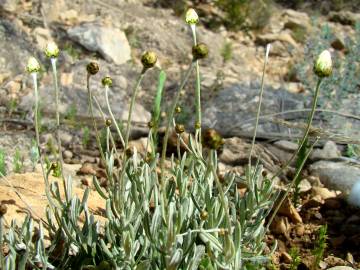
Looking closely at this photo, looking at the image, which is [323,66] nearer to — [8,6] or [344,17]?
[8,6]

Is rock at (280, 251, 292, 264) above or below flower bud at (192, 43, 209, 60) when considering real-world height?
below

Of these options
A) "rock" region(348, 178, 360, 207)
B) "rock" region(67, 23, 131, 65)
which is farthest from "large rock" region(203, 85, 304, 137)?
"rock" region(348, 178, 360, 207)

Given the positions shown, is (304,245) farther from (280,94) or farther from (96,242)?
(280,94)

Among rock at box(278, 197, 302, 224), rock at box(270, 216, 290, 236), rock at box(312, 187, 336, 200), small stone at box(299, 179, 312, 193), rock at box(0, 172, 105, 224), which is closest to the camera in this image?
rock at box(0, 172, 105, 224)

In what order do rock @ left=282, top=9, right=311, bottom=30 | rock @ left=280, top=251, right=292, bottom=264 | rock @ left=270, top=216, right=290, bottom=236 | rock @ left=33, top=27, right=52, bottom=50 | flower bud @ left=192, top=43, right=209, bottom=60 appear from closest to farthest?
flower bud @ left=192, top=43, right=209, bottom=60 < rock @ left=280, top=251, right=292, bottom=264 < rock @ left=270, top=216, right=290, bottom=236 < rock @ left=33, top=27, right=52, bottom=50 < rock @ left=282, top=9, right=311, bottom=30

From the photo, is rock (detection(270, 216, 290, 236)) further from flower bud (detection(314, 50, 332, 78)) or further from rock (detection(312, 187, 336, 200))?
flower bud (detection(314, 50, 332, 78))

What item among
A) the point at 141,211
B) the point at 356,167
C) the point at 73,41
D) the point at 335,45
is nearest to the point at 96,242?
the point at 141,211
